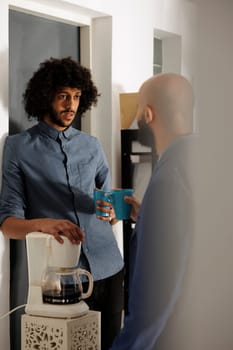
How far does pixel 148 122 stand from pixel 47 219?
1.35 meters

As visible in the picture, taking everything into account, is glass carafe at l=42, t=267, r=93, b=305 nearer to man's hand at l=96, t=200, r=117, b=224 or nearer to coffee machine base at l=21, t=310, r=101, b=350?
coffee machine base at l=21, t=310, r=101, b=350

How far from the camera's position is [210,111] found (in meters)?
0.13

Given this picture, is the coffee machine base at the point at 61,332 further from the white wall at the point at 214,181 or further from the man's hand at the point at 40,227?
the white wall at the point at 214,181

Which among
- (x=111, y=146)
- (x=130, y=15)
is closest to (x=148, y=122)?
(x=111, y=146)

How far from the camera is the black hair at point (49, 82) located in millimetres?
1794

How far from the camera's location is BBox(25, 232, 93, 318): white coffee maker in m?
1.52

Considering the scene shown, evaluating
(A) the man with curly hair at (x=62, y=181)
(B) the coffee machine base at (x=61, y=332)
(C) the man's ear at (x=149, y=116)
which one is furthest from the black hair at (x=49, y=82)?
(C) the man's ear at (x=149, y=116)

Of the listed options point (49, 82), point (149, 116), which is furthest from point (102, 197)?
A: point (149, 116)

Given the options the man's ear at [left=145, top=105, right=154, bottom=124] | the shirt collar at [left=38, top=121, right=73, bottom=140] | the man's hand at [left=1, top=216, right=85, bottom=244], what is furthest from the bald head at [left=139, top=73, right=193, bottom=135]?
the shirt collar at [left=38, top=121, right=73, bottom=140]

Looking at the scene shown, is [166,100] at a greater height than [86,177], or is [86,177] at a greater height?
[166,100]

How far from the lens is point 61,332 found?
4.93ft

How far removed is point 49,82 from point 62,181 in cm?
30

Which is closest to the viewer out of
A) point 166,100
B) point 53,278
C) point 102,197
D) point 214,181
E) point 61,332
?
point 214,181

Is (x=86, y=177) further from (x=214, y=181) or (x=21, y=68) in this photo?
(x=214, y=181)
